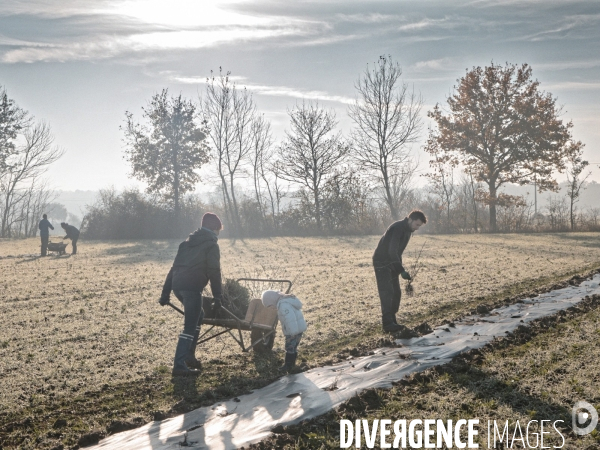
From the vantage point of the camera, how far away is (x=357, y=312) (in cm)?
1138

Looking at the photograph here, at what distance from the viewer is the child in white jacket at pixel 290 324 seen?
7.05 metres

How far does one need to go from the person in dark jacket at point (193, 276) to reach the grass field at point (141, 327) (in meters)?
0.44

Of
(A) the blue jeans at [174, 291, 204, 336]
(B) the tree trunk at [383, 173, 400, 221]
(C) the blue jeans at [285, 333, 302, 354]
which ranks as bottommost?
(C) the blue jeans at [285, 333, 302, 354]

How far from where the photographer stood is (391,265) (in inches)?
363

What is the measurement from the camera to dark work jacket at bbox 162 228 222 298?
279 inches

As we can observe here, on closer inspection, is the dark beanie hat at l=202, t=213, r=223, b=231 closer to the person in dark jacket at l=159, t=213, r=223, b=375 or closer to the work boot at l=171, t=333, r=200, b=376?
the person in dark jacket at l=159, t=213, r=223, b=375

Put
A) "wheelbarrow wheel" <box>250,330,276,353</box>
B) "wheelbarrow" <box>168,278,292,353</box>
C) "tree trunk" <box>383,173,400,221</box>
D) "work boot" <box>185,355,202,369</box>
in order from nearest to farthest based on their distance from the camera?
"work boot" <box>185,355,202,369</box> < "wheelbarrow" <box>168,278,292,353</box> < "wheelbarrow wheel" <box>250,330,276,353</box> < "tree trunk" <box>383,173,400,221</box>

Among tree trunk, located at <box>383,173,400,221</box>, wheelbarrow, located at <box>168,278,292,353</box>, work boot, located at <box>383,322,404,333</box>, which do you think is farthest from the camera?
tree trunk, located at <box>383,173,400,221</box>

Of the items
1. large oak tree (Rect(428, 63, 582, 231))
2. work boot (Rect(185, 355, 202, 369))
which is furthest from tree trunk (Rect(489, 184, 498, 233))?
work boot (Rect(185, 355, 202, 369))

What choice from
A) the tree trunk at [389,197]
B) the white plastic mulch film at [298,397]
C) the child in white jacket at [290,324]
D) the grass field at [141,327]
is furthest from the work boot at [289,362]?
the tree trunk at [389,197]

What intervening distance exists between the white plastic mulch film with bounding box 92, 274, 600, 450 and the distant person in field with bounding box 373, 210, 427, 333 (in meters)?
0.77

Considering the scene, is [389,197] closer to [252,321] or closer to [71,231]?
[71,231]

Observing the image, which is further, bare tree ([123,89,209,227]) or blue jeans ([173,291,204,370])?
bare tree ([123,89,209,227])

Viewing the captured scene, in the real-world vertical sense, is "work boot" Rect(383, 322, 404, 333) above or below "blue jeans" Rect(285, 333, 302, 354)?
below
